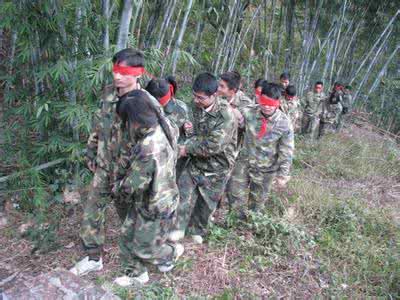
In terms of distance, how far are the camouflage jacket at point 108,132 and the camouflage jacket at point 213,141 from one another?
786mm

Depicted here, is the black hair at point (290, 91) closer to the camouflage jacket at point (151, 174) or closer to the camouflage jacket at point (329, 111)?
the camouflage jacket at point (329, 111)

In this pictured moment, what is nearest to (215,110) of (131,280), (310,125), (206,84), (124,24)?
(206,84)

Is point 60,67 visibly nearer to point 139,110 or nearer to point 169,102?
point 169,102

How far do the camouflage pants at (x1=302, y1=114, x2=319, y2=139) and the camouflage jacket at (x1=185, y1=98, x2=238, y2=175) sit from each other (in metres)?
5.24

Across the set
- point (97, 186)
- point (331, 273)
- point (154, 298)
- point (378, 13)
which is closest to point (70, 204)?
point (97, 186)

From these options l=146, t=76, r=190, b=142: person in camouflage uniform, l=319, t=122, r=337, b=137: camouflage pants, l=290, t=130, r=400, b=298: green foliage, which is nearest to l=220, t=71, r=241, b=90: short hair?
l=146, t=76, r=190, b=142: person in camouflage uniform

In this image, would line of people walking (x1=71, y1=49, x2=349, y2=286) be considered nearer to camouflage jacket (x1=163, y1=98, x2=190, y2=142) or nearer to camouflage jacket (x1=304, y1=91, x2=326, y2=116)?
camouflage jacket (x1=163, y1=98, x2=190, y2=142)

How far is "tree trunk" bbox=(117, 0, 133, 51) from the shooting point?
10.1 feet

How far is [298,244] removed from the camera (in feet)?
10.9

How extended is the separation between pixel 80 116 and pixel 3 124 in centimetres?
123

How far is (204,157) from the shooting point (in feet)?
10.4

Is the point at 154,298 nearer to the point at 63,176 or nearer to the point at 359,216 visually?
the point at 63,176

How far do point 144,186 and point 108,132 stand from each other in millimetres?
456

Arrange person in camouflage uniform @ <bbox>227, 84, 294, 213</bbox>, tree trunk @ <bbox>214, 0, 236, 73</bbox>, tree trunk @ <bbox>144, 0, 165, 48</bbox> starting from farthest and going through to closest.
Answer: tree trunk @ <bbox>214, 0, 236, 73</bbox>, tree trunk @ <bbox>144, 0, 165, 48</bbox>, person in camouflage uniform @ <bbox>227, 84, 294, 213</bbox>
